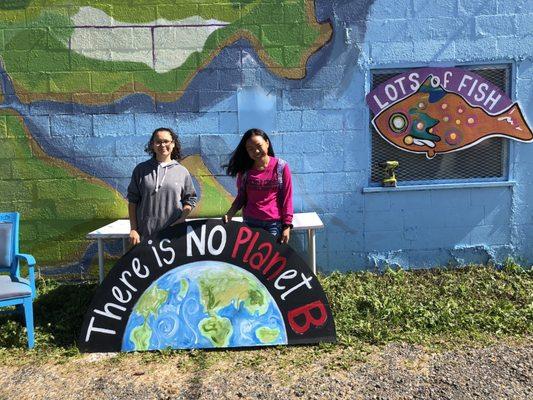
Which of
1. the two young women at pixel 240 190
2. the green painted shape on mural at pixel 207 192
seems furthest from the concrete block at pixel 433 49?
the green painted shape on mural at pixel 207 192

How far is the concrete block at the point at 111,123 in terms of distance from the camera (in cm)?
522

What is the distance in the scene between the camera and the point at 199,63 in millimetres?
5188

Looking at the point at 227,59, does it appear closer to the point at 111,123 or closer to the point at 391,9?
the point at 111,123

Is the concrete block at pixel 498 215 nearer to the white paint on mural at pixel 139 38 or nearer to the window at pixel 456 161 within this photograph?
the window at pixel 456 161

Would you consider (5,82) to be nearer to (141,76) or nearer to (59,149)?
(59,149)

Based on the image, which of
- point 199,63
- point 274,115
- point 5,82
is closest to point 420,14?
point 274,115

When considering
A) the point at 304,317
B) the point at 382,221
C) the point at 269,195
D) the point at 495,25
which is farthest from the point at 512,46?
the point at 304,317

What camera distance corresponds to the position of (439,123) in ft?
17.6

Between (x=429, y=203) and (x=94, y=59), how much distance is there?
3415 mm

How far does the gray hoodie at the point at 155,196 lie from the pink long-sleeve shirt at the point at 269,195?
0.55m

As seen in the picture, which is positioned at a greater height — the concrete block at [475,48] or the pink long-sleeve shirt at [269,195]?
the concrete block at [475,48]

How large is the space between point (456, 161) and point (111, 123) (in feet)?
10.8

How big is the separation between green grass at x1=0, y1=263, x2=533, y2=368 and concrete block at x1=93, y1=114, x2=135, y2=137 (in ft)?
4.73

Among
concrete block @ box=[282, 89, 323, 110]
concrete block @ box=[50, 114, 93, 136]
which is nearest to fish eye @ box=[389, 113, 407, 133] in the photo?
concrete block @ box=[282, 89, 323, 110]
